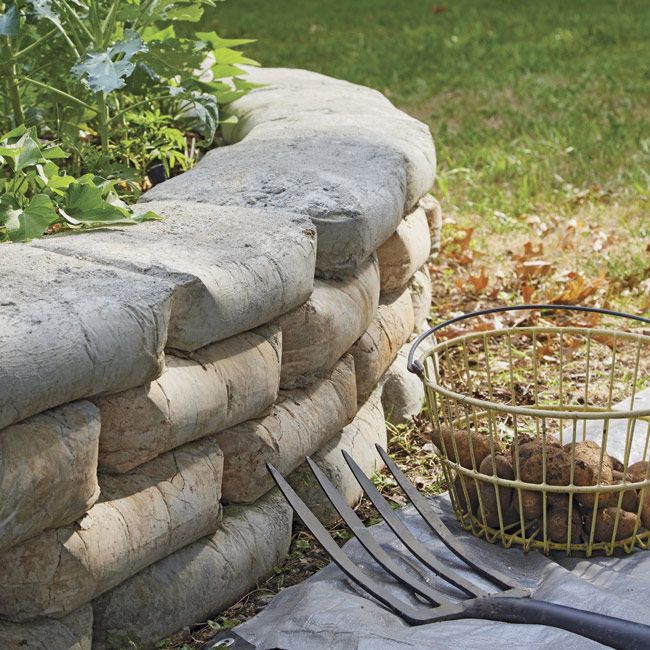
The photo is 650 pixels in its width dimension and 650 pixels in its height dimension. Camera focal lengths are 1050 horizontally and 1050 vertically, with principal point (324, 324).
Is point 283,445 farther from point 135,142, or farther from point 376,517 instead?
point 135,142

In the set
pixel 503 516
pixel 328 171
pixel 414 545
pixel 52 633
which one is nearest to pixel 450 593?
pixel 414 545

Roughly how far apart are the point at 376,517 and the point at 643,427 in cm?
84

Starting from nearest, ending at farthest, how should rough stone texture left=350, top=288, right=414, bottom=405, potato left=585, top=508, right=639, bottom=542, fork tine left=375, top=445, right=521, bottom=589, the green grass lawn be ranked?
fork tine left=375, top=445, right=521, bottom=589
potato left=585, top=508, right=639, bottom=542
rough stone texture left=350, top=288, right=414, bottom=405
the green grass lawn

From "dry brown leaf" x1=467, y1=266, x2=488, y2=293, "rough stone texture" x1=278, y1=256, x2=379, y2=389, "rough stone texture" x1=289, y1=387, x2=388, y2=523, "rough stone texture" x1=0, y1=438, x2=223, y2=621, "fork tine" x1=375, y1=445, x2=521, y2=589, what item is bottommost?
"dry brown leaf" x1=467, y1=266, x2=488, y2=293

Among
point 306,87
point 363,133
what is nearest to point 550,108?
point 306,87

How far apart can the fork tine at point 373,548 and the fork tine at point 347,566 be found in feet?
0.14

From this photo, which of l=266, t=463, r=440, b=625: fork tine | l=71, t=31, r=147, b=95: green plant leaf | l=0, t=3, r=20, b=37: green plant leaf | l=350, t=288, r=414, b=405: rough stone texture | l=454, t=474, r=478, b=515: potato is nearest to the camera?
l=266, t=463, r=440, b=625: fork tine

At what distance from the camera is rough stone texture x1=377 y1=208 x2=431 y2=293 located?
114 inches

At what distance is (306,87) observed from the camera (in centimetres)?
384

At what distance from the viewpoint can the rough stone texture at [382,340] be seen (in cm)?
270

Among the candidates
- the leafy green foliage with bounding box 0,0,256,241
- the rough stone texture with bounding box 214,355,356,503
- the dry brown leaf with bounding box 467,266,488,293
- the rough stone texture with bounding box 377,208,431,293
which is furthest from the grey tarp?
the dry brown leaf with bounding box 467,266,488,293

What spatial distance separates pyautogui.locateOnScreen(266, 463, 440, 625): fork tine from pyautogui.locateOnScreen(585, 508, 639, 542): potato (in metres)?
0.49

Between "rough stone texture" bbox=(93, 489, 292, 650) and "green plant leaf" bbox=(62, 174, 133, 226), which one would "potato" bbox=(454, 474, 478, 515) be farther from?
"green plant leaf" bbox=(62, 174, 133, 226)

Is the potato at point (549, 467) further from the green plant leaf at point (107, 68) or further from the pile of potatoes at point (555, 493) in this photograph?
the green plant leaf at point (107, 68)
